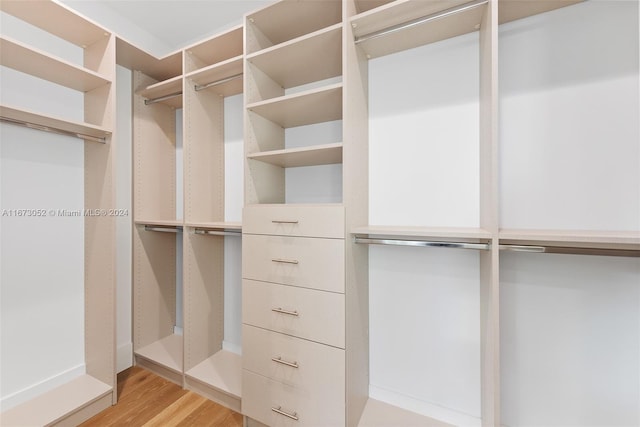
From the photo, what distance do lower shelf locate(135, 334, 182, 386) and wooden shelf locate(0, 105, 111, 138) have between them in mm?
1616

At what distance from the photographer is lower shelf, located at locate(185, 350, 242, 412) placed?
1.72 m

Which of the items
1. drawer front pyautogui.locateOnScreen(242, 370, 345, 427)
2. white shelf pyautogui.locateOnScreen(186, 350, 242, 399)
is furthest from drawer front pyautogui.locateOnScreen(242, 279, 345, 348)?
white shelf pyautogui.locateOnScreen(186, 350, 242, 399)

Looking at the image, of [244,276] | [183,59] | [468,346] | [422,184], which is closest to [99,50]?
[183,59]

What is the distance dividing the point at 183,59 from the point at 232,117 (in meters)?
0.48

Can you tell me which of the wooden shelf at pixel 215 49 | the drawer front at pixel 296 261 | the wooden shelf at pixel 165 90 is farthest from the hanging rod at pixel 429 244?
the wooden shelf at pixel 165 90

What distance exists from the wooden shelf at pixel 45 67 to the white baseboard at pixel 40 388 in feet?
6.13

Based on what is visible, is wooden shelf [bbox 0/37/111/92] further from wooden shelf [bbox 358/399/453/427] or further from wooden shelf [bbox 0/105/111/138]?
wooden shelf [bbox 358/399/453/427]

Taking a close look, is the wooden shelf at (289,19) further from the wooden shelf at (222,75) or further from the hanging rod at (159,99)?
the hanging rod at (159,99)

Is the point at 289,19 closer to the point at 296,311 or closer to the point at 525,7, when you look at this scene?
the point at 525,7

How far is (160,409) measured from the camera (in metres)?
1.70

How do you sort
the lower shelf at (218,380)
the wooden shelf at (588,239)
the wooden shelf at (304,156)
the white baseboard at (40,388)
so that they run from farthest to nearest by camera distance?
the lower shelf at (218,380)
the white baseboard at (40,388)
the wooden shelf at (304,156)
the wooden shelf at (588,239)

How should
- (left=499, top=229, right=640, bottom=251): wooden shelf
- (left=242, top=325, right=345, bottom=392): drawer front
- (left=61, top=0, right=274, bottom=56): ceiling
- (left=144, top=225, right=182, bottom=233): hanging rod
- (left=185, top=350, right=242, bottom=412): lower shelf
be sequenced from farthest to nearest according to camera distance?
(left=144, top=225, right=182, bottom=233): hanging rod → (left=61, top=0, right=274, bottom=56): ceiling → (left=185, top=350, right=242, bottom=412): lower shelf → (left=242, top=325, right=345, bottom=392): drawer front → (left=499, top=229, right=640, bottom=251): wooden shelf

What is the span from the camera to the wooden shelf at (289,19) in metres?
1.47

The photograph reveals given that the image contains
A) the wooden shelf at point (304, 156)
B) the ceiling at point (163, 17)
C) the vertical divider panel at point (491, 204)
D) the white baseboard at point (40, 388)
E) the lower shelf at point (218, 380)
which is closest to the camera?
the vertical divider panel at point (491, 204)
